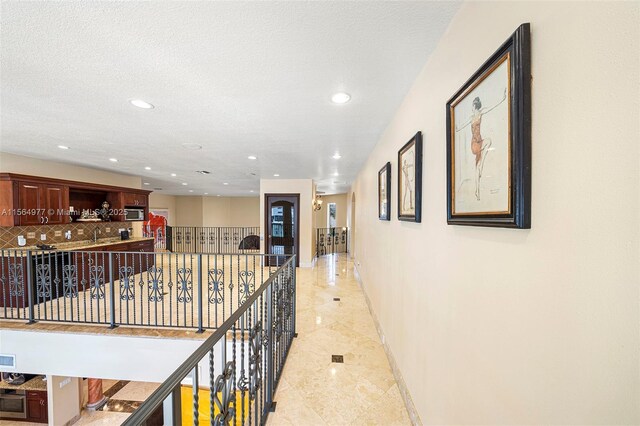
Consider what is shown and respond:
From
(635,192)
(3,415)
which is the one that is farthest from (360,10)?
(3,415)

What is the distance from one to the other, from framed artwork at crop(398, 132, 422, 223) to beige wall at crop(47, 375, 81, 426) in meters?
7.16

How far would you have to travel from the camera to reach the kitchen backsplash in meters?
4.31

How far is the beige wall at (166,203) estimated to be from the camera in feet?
38.2

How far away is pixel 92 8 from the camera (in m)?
1.24

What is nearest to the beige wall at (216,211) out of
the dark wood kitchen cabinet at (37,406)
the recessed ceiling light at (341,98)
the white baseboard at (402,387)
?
the dark wood kitchen cabinet at (37,406)

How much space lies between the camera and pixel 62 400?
4.94m

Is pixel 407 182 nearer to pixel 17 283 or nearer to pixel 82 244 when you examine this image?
pixel 17 283

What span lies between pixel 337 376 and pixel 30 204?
19.2 feet

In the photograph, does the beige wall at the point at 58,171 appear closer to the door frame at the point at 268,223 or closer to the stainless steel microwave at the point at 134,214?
the stainless steel microwave at the point at 134,214

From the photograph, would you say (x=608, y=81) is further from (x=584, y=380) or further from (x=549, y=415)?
(x=549, y=415)

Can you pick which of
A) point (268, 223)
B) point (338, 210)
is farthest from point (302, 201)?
point (338, 210)

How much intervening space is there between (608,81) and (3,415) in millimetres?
10103

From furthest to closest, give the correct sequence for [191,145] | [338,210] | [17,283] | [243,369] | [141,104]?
[338,210]
[191,145]
[17,283]
[141,104]
[243,369]

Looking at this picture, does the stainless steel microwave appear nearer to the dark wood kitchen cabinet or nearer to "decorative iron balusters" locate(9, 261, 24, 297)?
"decorative iron balusters" locate(9, 261, 24, 297)
